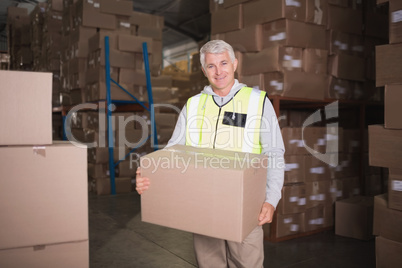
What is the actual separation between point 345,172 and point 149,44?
373cm

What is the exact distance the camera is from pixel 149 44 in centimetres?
631

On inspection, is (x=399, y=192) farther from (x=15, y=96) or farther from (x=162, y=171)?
(x=15, y=96)

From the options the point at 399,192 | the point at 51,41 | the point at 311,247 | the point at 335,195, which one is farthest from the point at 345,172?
the point at 51,41

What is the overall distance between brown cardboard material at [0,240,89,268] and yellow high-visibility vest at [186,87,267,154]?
2.77ft

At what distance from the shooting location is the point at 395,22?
2596mm

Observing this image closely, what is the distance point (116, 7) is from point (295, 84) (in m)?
3.89

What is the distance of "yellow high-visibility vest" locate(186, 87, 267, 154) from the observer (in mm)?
1936

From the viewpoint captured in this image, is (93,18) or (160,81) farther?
(160,81)

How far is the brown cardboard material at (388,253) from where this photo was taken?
2562 millimetres

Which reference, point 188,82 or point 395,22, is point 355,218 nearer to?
point 395,22

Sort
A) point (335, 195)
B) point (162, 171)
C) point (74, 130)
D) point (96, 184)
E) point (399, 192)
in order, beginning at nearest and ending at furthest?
point (162, 171) < point (399, 192) < point (335, 195) < point (96, 184) < point (74, 130)

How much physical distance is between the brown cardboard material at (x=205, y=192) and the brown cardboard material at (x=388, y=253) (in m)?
1.41

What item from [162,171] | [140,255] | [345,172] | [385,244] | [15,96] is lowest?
[140,255]

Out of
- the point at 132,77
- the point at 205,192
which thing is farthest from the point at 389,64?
the point at 132,77
